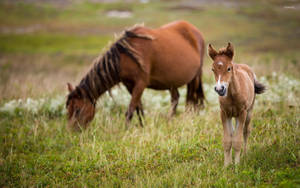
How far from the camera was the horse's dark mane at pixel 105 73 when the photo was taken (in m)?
6.38

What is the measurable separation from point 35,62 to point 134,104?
18925 millimetres

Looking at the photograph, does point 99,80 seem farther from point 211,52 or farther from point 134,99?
point 211,52

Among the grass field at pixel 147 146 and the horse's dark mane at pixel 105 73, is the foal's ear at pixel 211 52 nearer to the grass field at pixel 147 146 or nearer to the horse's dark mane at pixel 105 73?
the grass field at pixel 147 146

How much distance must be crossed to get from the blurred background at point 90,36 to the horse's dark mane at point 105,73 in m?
0.34

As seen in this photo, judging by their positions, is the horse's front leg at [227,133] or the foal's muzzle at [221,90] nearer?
the foal's muzzle at [221,90]

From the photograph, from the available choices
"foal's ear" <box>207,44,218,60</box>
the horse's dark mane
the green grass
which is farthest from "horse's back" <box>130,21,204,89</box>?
"foal's ear" <box>207,44,218,60</box>

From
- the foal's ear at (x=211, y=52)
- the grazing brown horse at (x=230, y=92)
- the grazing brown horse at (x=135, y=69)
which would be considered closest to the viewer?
the grazing brown horse at (x=230, y=92)

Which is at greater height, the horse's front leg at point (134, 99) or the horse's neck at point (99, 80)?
the horse's neck at point (99, 80)

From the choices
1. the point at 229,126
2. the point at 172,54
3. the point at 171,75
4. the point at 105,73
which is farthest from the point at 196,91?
the point at 229,126

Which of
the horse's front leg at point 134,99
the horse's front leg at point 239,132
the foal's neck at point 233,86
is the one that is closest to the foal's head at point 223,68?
the foal's neck at point 233,86

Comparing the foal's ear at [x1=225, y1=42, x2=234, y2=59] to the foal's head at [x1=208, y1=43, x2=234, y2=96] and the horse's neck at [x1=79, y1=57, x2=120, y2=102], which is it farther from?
the horse's neck at [x1=79, y1=57, x2=120, y2=102]

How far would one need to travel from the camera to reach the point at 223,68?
11.5 feet

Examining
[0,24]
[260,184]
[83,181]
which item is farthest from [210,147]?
[0,24]

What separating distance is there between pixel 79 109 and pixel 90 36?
3779 centimetres
